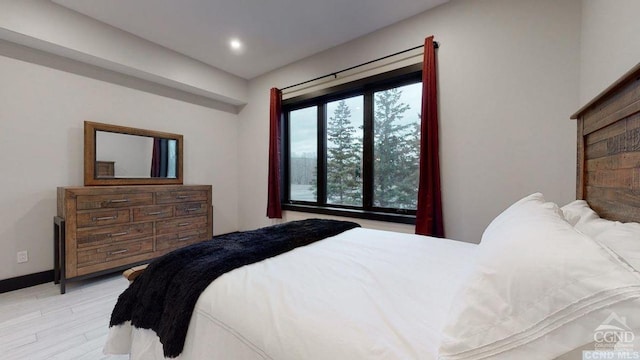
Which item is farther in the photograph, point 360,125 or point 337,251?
point 360,125

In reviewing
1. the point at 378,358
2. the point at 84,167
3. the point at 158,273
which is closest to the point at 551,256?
the point at 378,358

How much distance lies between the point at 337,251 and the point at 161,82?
344 centimetres

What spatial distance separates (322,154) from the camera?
3523mm

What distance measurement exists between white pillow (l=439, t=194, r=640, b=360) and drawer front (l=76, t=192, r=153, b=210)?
324 centimetres

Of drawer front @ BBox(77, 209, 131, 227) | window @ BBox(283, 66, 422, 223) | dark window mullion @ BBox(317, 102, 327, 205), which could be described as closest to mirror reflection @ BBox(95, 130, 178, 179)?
drawer front @ BBox(77, 209, 131, 227)

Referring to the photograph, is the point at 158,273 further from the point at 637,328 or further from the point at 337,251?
the point at 637,328

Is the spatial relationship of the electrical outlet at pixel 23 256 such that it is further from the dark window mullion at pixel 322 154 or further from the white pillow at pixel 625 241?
the white pillow at pixel 625 241

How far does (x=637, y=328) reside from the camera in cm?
45

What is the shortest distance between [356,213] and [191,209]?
2.16 m

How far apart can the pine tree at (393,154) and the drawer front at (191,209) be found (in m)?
2.32

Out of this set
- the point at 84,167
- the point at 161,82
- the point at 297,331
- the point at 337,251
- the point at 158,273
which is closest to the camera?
the point at 297,331

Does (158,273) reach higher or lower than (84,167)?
lower

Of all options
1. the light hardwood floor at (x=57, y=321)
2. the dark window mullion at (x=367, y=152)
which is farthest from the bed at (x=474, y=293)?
the dark window mullion at (x=367, y=152)

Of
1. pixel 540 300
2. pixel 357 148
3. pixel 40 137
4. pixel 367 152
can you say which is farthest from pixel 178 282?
pixel 40 137
